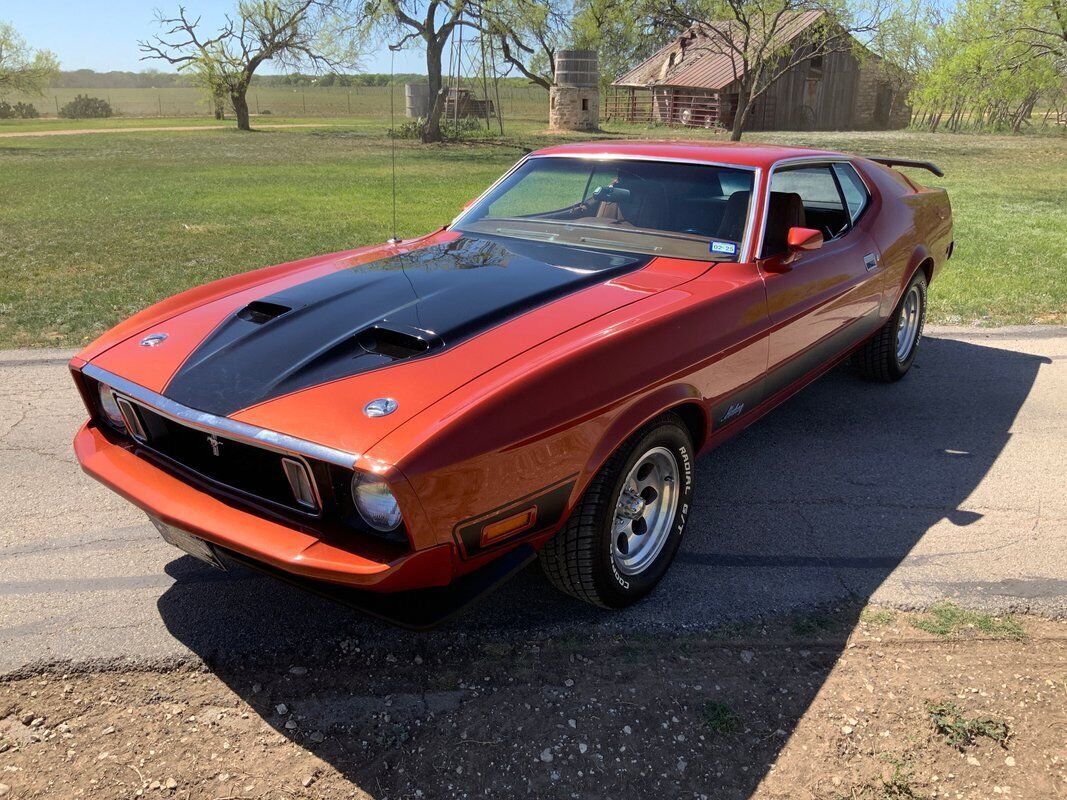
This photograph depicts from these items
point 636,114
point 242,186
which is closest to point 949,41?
point 636,114

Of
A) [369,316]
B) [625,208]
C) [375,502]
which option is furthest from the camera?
[625,208]

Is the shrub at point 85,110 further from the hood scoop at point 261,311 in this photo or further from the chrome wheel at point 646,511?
the chrome wheel at point 646,511

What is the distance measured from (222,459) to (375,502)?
0.58 meters

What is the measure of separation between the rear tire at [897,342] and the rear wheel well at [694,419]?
2163 millimetres

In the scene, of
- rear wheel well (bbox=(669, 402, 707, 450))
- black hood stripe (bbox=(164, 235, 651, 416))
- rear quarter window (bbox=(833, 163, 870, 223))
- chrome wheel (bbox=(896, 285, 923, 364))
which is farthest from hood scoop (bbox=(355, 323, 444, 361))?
chrome wheel (bbox=(896, 285, 923, 364))

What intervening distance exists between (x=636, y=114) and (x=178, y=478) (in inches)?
1781

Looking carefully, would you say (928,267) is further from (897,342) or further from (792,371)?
(792,371)

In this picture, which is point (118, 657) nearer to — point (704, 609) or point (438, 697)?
point (438, 697)

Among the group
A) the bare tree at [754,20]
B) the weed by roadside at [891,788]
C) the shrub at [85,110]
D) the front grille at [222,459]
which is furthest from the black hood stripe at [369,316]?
the shrub at [85,110]

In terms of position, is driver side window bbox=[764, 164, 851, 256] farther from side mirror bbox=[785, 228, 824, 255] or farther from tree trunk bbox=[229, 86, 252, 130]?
tree trunk bbox=[229, 86, 252, 130]

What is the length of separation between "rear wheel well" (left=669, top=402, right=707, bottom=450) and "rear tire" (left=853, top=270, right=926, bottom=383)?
7.10 feet

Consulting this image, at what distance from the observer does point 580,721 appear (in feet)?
7.74

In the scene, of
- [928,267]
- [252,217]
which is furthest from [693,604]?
[252,217]

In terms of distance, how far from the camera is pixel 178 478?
2.48 m
